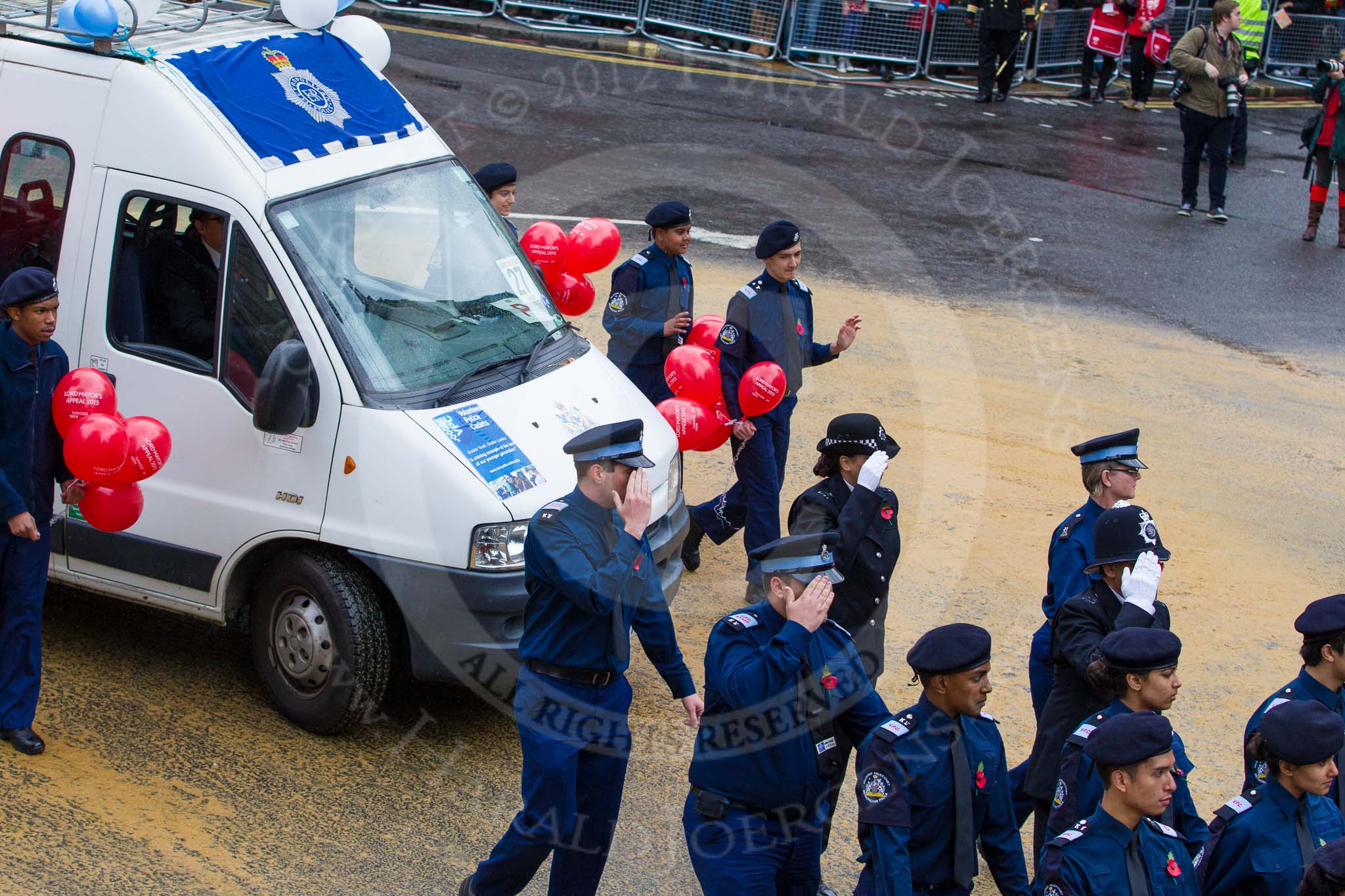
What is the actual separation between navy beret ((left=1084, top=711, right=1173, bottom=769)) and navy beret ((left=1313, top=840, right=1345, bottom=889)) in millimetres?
471

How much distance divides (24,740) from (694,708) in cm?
286

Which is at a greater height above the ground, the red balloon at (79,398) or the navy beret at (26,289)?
the navy beret at (26,289)

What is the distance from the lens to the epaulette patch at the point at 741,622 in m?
4.47

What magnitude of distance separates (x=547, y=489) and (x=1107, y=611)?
227cm

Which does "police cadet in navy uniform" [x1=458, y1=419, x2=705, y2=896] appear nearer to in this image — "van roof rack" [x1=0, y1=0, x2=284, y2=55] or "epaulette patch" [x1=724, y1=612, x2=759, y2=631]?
"epaulette patch" [x1=724, y1=612, x2=759, y2=631]

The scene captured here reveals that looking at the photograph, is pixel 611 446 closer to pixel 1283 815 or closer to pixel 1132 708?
pixel 1132 708

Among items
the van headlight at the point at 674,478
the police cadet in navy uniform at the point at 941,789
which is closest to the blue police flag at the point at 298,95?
the van headlight at the point at 674,478

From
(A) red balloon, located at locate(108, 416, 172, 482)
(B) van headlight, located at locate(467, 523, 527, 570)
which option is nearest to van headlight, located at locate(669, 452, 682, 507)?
(B) van headlight, located at locate(467, 523, 527, 570)

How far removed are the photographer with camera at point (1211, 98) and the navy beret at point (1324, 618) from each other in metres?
11.4

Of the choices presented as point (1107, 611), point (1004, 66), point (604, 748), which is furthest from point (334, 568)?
point (1004, 66)

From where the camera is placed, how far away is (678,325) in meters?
8.12

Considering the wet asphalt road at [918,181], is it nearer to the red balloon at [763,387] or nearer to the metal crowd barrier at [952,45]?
the metal crowd barrier at [952,45]

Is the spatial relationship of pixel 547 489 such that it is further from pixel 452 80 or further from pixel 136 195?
pixel 452 80

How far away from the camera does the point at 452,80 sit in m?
17.5
